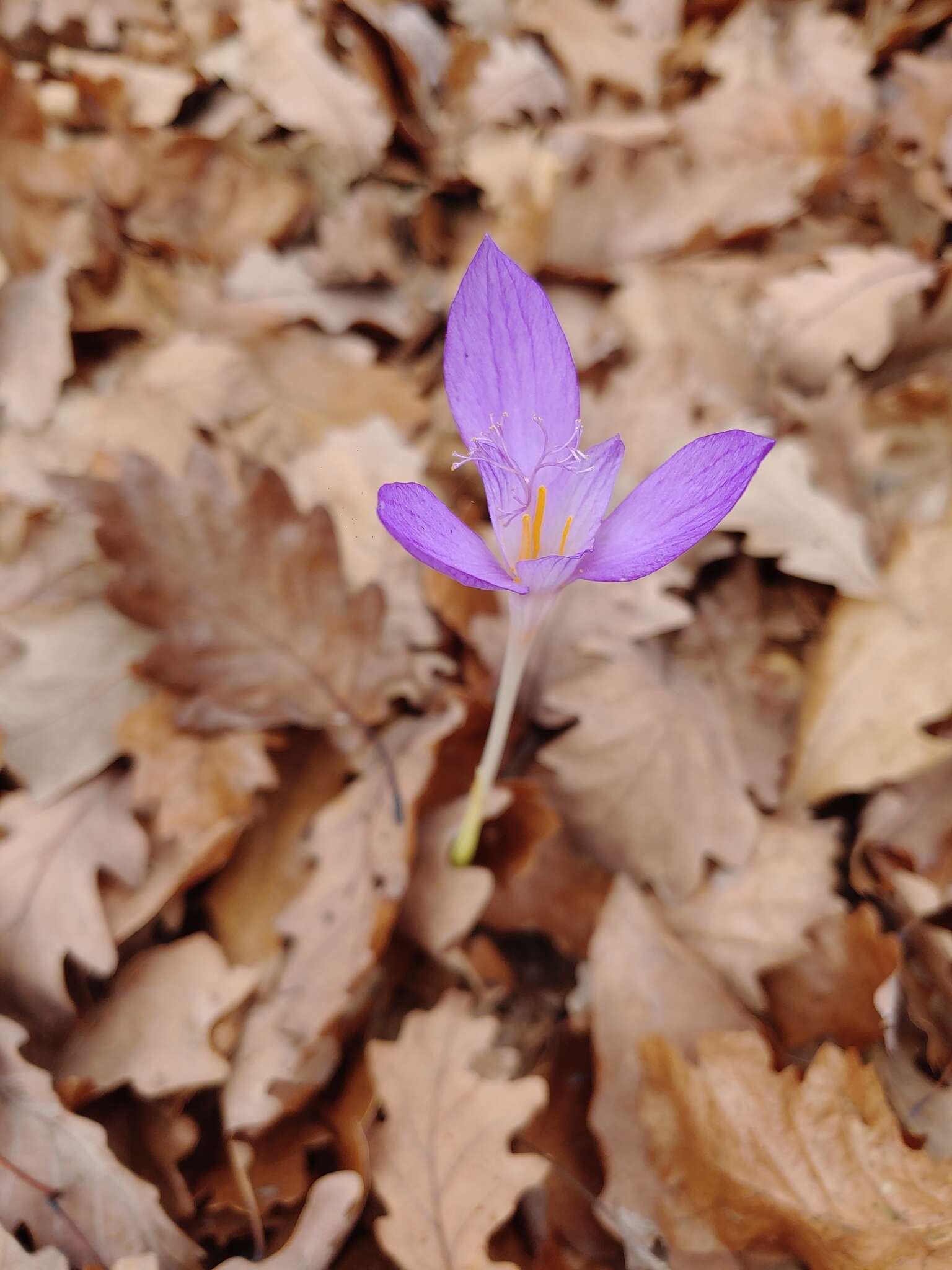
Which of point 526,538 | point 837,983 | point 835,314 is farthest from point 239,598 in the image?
point 835,314

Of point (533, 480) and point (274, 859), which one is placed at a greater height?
point (533, 480)

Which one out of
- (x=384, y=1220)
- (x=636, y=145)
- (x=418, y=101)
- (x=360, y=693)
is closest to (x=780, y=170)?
(x=636, y=145)

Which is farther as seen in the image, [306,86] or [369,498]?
[306,86]

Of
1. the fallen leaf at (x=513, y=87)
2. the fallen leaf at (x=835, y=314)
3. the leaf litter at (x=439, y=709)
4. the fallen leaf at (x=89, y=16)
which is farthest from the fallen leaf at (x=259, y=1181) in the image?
the fallen leaf at (x=89, y=16)

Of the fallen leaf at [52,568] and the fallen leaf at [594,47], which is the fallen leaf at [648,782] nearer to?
the fallen leaf at [52,568]

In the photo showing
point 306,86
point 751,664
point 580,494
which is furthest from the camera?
point 306,86

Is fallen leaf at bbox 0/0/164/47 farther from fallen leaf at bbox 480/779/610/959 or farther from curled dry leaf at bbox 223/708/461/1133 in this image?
fallen leaf at bbox 480/779/610/959

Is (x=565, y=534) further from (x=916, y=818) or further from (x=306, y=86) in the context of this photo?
(x=306, y=86)
